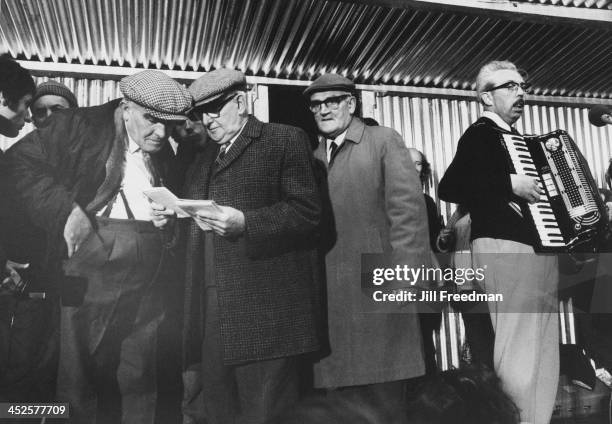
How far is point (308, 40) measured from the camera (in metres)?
3.34

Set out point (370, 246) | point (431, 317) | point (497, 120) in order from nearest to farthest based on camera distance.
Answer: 1. point (370, 246)
2. point (497, 120)
3. point (431, 317)

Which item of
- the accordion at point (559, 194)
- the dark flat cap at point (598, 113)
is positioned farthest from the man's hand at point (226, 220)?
the dark flat cap at point (598, 113)

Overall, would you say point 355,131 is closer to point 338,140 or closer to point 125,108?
point 338,140

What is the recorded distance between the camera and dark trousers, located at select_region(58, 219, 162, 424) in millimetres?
2670

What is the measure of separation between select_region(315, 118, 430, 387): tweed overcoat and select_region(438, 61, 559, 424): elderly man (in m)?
0.41

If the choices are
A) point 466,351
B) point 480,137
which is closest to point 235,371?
point 466,351

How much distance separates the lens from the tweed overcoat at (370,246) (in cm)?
260

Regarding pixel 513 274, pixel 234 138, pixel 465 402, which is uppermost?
pixel 234 138

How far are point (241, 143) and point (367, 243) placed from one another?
31.9 inches

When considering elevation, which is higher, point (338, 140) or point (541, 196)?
point (338, 140)

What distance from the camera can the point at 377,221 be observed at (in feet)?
8.89

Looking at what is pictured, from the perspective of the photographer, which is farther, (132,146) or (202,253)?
(132,146)

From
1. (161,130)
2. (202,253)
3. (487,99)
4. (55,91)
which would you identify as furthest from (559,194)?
(55,91)

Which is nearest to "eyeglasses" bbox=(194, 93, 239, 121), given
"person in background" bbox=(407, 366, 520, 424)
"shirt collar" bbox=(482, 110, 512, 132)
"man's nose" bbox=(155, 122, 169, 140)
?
"man's nose" bbox=(155, 122, 169, 140)
